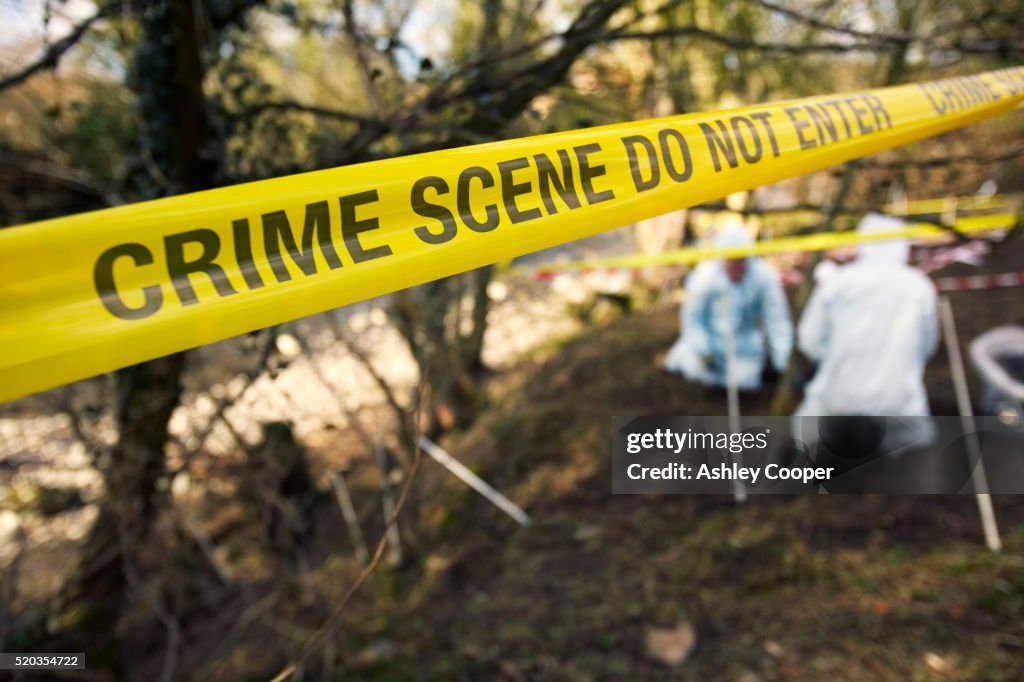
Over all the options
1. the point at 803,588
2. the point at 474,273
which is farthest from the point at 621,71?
the point at 803,588

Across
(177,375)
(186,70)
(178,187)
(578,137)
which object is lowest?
(177,375)

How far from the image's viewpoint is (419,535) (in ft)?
12.8

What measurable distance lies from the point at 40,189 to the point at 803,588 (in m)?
4.48

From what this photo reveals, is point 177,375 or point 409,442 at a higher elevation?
point 177,375

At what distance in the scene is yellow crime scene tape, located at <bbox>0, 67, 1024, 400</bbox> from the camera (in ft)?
3.09

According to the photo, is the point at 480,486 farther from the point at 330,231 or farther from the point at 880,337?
the point at 330,231

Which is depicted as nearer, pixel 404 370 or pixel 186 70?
pixel 186 70

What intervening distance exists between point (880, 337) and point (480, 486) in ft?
9.41

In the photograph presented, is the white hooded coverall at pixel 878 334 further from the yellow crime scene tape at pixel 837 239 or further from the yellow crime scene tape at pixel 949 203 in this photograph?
the yellow crime scene tape at pixel 949 203

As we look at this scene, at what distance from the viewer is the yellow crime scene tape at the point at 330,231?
0.94 m

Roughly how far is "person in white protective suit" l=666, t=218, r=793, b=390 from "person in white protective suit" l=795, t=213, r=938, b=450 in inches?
46.9

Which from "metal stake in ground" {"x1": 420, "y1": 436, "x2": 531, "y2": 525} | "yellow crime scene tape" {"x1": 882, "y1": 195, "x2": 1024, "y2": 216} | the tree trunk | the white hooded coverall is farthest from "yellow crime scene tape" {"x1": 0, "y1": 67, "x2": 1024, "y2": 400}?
"yellow crime scene tape" {"x1": 882, "y1": 195, "x2": 1024, "y2": 216}

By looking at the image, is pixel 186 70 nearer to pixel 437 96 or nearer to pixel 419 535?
pixel 437 96

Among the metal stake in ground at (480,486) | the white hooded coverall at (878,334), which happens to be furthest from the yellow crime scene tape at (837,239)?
the metal stake in ground at (480,486)
